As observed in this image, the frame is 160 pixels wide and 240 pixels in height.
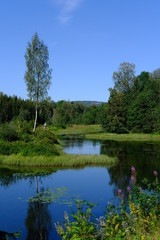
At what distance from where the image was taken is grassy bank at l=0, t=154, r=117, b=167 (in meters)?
27.7

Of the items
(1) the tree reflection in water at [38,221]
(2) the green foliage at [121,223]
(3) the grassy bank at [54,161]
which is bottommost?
(1) the tree reflection in water at [38,221]

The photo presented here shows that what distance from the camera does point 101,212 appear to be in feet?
45.9

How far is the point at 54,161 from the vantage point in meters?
27.8

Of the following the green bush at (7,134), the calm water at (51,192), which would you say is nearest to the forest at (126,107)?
the green bush at (7,134)

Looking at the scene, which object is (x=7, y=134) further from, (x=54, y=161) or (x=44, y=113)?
(x=44, y=113)

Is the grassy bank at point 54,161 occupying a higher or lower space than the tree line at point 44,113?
lower

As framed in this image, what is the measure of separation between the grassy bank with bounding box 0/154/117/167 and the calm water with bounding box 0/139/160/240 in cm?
179

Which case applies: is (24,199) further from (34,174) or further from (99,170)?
(99,170)

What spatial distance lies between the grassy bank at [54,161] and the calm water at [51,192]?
1.79m

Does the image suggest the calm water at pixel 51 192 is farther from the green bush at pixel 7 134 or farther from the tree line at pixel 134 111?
the tree line at pixel 134 111

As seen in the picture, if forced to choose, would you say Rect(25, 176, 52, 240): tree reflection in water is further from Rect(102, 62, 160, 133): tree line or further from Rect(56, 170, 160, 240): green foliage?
Rect(102, 62, 160, 133): tree line

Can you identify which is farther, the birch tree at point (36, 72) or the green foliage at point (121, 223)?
the birch tree at point (36, 72)

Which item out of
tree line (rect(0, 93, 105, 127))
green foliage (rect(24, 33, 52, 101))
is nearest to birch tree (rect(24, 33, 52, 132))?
green foliage (rect(24, 33, 52, 101))

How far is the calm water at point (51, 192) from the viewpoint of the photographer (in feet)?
42.6
